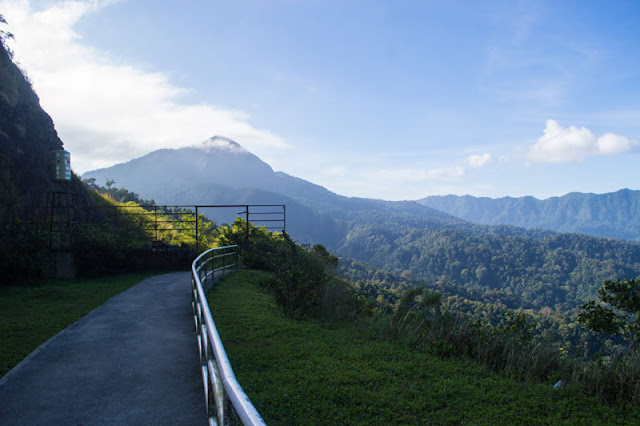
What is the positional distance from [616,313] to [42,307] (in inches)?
414

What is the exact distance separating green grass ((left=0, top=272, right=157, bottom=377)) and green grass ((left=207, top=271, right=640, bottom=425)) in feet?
7.91

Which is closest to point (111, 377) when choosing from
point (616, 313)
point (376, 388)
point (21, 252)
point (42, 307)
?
point (376, 388)

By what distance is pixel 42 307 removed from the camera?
7.10 metres

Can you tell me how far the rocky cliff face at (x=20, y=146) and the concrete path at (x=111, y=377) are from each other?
24.6ft

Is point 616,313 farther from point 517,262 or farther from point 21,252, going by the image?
point 517,262

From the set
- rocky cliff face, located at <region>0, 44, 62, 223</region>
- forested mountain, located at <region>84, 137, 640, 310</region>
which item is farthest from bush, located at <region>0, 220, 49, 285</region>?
forested mountain, located at <region>84, 137, 640, 310</region>

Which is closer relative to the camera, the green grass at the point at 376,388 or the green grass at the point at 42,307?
the green grass at the point at 376,388

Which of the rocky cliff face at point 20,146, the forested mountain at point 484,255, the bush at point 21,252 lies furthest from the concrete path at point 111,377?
the forested mountain at point 484,255

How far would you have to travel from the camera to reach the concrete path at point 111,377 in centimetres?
312

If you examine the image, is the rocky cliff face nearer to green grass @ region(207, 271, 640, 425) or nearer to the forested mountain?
green grass @ region(207, 271, 640, 425)


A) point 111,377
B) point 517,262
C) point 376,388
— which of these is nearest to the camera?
point 111,377

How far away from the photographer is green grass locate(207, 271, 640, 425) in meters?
3.55

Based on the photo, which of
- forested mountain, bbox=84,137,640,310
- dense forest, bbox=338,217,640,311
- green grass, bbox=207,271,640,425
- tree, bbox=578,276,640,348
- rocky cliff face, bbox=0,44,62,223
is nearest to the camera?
green grass, bbox=207,271,640,425

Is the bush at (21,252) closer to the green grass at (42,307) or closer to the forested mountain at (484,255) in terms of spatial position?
the green grass at (42,307)
